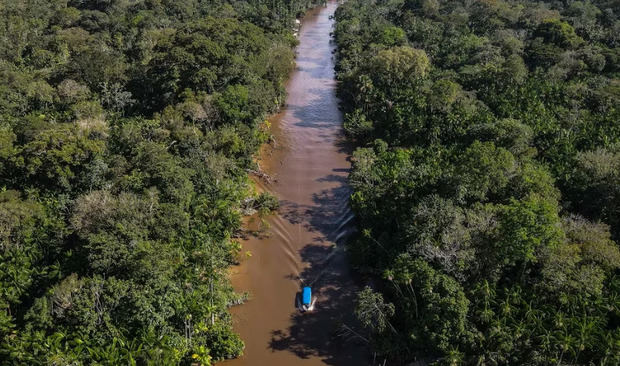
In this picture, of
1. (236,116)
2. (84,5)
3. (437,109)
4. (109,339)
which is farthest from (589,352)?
(84,5)

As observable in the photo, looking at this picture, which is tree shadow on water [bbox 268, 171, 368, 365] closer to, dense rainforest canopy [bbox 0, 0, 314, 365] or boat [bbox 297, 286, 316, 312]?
boat [bbox 297, 286, 316, 312]

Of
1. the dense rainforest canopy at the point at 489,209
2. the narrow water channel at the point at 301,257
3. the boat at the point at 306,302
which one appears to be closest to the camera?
the dense rainforest canopy at the point at 489,209

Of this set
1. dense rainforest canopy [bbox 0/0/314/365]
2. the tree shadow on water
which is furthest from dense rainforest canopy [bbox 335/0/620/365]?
dense rainforest canopy [bbox 0/0/314/365]

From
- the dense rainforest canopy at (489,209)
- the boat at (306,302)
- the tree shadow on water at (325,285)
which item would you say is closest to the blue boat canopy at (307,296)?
the boat at (306,302)

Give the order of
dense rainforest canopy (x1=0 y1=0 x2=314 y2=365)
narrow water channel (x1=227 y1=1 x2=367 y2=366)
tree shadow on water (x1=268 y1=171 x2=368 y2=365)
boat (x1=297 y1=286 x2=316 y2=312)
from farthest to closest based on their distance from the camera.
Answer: boat (x1=297 y1=286 x2=316 y2=312) < narrow water channel (x1=227 y1=1 x2=367 y2=366) < tree shadow on water (x1=268 y1=171 x2=368 y2=365) < dense rainforest canopy (x1=0 y1=0 x2=314 y2=365)

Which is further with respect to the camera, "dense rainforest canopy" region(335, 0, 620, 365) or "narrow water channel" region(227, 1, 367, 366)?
"narrow water channel" region(227, 1, 367, 366)

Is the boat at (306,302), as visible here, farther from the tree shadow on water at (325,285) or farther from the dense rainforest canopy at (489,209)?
the dense rainforest canopy at (489,209)

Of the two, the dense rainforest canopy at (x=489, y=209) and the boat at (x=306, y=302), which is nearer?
the dense rainforest canopy at (x=489, y=209)
